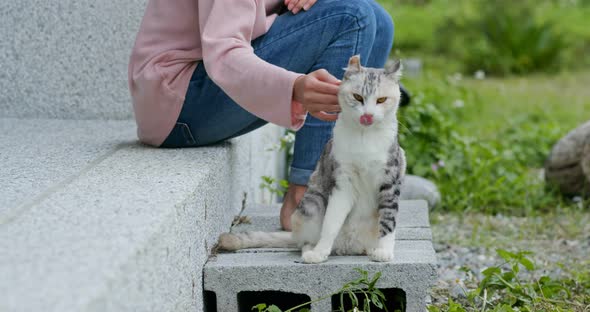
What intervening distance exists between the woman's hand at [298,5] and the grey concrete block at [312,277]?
885mm

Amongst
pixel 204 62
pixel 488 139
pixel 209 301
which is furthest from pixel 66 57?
pixel 488 139

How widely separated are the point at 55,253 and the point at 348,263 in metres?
1.01

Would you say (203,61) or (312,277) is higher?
(203,61)

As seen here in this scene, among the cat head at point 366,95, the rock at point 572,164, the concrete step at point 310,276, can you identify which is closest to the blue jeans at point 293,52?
the cat head at point 366,95

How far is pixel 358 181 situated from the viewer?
8.11ft

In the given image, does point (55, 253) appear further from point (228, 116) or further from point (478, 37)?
point (478, 37)

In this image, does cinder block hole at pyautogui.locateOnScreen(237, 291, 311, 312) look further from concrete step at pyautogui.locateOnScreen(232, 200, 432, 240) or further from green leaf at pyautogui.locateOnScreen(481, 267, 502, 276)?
green leaf at pyautogui.locateOnScreen(481, 267, 502, 276)

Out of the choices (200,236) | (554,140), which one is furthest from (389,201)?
(554,140)

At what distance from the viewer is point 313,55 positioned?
2.78m

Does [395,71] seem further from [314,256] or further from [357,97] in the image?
[314,256]

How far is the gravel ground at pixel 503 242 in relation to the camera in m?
3.53

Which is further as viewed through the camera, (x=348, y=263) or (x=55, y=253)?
(x=348, y=263)

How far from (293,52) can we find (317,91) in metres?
0.45

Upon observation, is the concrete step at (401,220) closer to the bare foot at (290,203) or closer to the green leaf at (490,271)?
the bare foot at (290,203)
